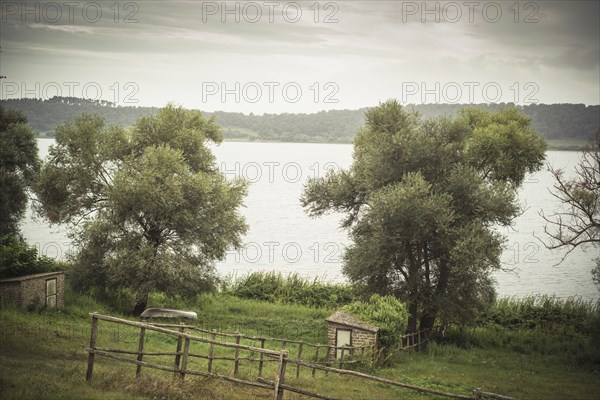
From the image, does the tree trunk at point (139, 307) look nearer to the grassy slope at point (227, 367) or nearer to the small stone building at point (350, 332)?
the grassy slope at point (227, 367)

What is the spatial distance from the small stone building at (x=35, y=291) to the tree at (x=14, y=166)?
68.1 feet

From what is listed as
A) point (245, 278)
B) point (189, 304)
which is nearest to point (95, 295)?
point (189, 304)

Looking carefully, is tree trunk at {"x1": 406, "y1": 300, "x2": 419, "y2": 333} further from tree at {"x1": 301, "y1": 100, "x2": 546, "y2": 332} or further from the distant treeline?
the distant treeline

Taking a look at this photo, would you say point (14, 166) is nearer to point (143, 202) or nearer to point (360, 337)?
point (143, 202)

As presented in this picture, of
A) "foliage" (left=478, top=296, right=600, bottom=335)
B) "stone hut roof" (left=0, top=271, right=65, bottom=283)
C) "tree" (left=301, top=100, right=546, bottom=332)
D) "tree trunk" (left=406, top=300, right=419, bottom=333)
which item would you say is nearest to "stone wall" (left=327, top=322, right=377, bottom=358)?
"tree" (left=301, top=100, right=546, bottom=332)

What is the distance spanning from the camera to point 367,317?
27953 millimetres

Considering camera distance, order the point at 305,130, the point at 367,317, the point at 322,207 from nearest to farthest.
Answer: the point at 367,317 < the point at 322,207 < the point at 305,130

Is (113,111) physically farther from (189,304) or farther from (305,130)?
(189,304)

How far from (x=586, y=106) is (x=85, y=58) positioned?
100 metres

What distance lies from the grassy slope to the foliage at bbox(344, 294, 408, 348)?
1.31 metres

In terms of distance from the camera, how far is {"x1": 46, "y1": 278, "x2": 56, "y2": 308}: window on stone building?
96.2 ft

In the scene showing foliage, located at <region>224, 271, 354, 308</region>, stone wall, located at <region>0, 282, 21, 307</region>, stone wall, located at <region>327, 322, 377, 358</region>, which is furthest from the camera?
foliage, located at <region>224, 271, 354, 308</region>

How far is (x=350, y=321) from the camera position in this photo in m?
27.8

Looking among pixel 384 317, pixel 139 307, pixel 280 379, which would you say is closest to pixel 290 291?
pixel 139 307
